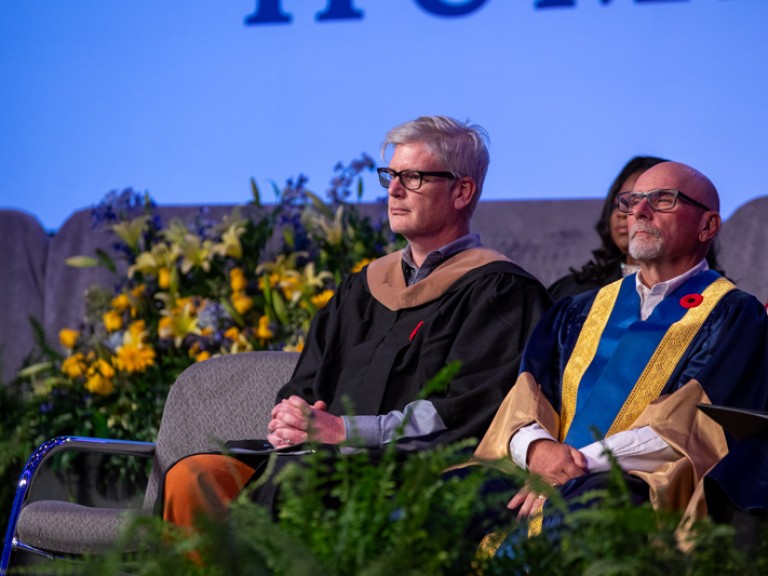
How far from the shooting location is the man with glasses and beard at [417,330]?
2.52 meters

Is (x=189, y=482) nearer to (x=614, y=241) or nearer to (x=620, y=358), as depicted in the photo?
(x=620, y=358)

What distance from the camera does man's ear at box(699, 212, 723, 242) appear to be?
2.47 meters

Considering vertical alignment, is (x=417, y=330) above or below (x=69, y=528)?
above

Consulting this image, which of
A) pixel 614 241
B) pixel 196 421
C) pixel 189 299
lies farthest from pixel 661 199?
pixel 189 299

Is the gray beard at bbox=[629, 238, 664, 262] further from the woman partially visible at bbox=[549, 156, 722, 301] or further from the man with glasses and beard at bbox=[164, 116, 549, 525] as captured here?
the woman partially visible at bbox=[549, 156, 722, 301]

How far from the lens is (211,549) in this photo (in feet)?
3.43

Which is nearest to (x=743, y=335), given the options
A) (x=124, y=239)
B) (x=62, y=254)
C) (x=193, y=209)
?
(x=124, y=239)

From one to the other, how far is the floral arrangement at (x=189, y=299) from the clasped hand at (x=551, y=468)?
1.59m

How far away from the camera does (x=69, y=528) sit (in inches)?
103

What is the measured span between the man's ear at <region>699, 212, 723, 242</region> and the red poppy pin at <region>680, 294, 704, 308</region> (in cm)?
14

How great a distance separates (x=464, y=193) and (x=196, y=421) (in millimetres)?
962

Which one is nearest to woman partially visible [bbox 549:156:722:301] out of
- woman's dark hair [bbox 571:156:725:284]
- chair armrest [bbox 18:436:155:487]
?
woman's dark hair [bbox 571:156:725:284]

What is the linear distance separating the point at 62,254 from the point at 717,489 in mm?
3452

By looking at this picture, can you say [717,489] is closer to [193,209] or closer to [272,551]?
[272,551]
